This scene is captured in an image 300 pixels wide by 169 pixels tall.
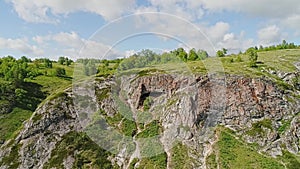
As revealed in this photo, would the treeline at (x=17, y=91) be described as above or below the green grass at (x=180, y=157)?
above

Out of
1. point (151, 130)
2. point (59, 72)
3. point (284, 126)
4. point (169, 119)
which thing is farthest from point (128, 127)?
A: point (59, 72)

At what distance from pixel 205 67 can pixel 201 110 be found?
12.0m

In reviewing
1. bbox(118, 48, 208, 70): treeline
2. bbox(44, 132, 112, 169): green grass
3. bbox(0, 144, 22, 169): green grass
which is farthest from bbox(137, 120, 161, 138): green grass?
bbox(0, 144, 22, 169): green grass

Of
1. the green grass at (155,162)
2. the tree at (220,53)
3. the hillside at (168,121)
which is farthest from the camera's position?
the tree at (220,53)

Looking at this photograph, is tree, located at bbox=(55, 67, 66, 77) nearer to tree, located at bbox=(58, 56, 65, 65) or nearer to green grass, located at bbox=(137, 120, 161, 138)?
tree, located at bbox=(58, 56, 65, 65)

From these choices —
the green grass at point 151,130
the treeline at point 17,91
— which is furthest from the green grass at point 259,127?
the treeline at point 17,91

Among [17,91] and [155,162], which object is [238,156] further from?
[17,91]

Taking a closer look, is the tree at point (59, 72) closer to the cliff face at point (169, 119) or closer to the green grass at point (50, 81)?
the green grass at point (50, 81)

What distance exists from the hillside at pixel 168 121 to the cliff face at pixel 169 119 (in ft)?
0.53

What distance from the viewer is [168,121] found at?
53.7 meters

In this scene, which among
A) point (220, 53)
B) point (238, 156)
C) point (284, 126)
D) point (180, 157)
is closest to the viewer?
point (238, 156)

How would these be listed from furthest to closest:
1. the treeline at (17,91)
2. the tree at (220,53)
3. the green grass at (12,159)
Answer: the tree at (220,53)
the treeline at (17,91)
the green grass at (12,159)

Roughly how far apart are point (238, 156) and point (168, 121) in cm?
1258

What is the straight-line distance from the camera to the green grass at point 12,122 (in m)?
67.8
